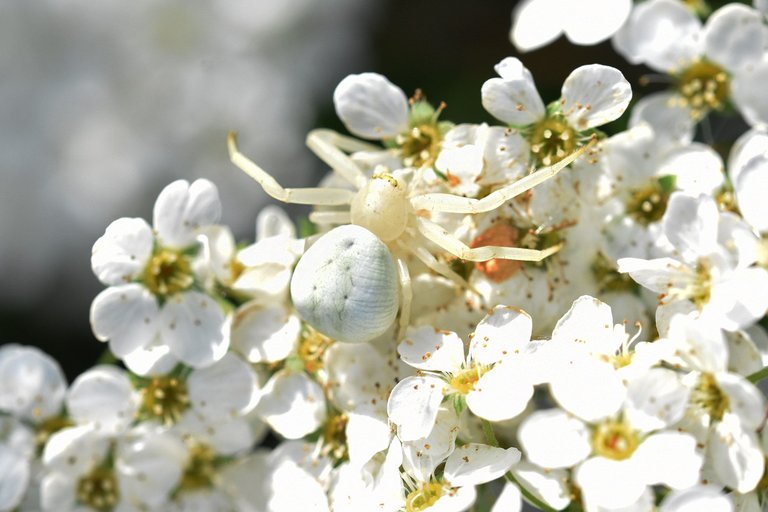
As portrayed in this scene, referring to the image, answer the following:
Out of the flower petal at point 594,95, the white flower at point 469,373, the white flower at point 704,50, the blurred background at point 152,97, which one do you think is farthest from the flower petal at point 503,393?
the blurred background at point 152,97

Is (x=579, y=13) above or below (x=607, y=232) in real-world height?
above

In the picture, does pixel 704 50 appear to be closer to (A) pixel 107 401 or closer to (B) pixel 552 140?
(B) pixel 552 140

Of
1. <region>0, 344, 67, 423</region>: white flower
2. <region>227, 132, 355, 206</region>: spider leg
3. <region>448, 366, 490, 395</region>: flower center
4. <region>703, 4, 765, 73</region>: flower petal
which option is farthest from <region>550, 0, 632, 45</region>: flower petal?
<region>0, 344, 67, 423</region>: white flower

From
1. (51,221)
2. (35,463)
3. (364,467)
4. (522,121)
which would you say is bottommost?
(51,221)

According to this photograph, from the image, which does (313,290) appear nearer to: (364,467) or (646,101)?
(364,467)

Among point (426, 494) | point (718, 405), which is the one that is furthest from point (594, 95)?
point (426, 494)

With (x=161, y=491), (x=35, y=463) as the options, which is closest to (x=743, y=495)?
(x=161, y=491)

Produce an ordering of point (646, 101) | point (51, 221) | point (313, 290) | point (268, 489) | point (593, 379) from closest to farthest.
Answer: point (593, 379) → point (313, 290) → point (268, 489) → point (646, 101) → point (51, 221)
